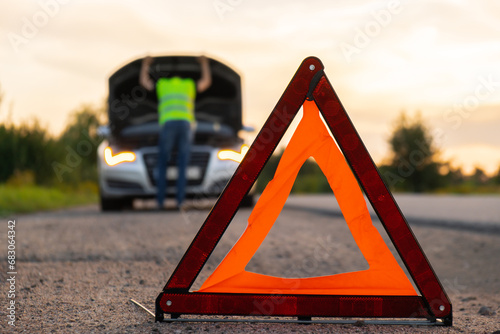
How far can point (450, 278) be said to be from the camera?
14.3 ft

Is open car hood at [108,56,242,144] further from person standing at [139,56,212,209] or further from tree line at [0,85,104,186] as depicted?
tree line at [0,85,104,186]

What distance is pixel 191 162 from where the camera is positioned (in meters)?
9.41

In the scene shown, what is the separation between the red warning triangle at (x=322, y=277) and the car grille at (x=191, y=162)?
692 centimetres

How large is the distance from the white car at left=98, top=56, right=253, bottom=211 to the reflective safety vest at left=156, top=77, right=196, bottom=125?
2.47 feet

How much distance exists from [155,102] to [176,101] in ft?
7.86

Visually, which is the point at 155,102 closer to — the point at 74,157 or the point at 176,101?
the point at 176,101

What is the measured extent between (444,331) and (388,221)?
0.56 m

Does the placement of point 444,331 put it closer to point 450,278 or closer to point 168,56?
point 450,278

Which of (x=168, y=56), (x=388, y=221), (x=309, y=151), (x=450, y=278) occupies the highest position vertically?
(x=168, y=56)

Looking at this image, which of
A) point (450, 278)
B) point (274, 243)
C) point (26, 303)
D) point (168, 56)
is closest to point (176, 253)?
point (274, 243)

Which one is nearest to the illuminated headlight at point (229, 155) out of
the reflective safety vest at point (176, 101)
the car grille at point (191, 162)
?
the car grille at point (191, 162)

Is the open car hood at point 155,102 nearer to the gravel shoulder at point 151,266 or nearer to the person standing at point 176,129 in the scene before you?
the person standing at point 176,129

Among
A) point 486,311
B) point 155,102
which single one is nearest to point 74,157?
point 155,102

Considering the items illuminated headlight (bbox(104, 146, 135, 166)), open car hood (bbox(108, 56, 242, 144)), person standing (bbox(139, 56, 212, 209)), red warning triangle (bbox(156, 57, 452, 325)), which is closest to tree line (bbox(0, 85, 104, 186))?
open car hood (bbox(108, 56, 242, 144))
